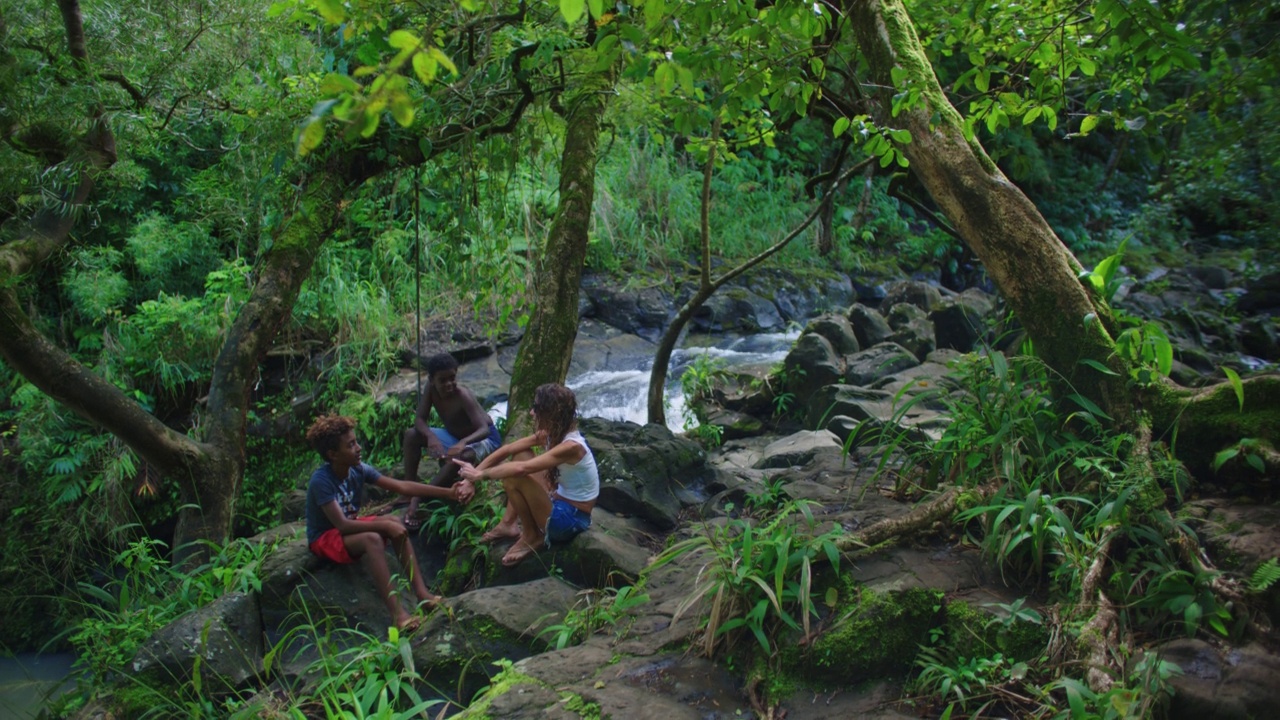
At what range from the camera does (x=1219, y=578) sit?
2947 millimetres

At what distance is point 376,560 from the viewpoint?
4723 millimetres

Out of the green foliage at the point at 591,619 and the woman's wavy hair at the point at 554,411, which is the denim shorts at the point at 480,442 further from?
the green foliage at the point at 591,619

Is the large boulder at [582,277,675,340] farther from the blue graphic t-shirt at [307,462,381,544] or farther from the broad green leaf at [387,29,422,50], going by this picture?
the broad green leaf at [387,29,422,50]

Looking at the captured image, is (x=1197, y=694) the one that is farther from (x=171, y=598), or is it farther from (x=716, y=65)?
(x=171, y=598)

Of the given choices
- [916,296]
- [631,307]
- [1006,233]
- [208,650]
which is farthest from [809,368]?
[208,650]

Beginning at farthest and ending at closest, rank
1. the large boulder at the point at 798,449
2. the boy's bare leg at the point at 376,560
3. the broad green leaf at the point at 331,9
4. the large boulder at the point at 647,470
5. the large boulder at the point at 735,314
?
the large boulder at the point at 735,314 < the large boulder at the point at 798,449 < the large boulder at the point at 647,470 < the boy's bare leg at the point at 376,560 < the broad green leaf at the point at 331,9

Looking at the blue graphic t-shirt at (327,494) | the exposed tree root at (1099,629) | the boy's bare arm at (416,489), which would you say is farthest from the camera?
the boy's bare arm at (416,489)

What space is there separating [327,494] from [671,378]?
6.80m

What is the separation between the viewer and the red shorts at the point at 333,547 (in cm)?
477

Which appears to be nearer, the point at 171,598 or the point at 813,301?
the point at 171,598

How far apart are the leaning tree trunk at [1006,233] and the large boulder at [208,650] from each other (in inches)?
163

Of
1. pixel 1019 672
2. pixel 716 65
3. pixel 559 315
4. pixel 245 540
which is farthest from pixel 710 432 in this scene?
pixel 1019 672

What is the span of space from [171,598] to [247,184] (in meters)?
5.12

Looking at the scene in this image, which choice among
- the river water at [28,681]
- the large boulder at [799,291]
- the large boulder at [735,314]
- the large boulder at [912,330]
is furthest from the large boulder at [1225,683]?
the large boulder at [799,291]
